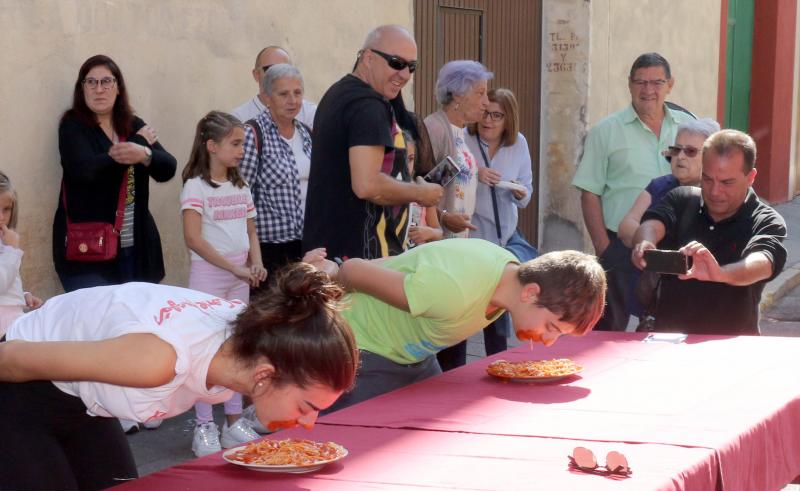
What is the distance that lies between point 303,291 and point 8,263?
238 cm

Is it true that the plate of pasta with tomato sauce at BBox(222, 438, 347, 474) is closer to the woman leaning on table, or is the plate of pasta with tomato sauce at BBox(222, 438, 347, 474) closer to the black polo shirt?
the black polo shirt

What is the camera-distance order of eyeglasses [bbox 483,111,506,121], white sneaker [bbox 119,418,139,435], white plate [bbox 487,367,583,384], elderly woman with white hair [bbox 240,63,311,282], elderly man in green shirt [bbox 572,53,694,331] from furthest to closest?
eyeglasses [bbox 483,111,506,121] → elderly man in green shirt [bbox 572,53,694,331] → elderly woman with white hair [bbox 240,63,311,282] → white sneaker [bbox 119,418,139,435] → white plate [bbox 487,367,583,384]

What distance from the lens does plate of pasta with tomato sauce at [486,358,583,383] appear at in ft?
12.1

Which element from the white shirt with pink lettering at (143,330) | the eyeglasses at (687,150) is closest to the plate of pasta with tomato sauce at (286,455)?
the white shirt with pink lettering at (143,330)

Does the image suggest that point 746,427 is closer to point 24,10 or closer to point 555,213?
point 24,10

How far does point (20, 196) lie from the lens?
552 cm

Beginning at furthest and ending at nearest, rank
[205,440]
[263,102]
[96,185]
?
[263,102]
[96,185]
[205,440]

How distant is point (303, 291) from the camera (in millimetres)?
2711

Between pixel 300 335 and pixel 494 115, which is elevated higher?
pixel 494 115

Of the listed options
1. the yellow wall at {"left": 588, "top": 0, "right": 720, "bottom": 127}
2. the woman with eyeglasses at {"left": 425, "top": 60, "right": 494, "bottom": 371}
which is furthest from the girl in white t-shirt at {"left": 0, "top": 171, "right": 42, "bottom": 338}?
the yellow wall at {"left": 588, "top": 0, "right": 720, "bottom": 127}

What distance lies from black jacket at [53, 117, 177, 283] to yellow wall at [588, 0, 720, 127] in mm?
6033

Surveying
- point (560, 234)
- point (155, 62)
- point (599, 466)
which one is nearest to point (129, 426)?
point (155, 62)

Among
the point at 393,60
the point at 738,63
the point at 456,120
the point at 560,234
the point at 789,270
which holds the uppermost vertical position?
the point at 738,63

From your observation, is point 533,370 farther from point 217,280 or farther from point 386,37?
point 217,280
